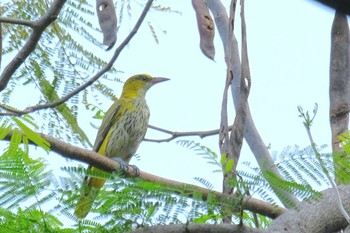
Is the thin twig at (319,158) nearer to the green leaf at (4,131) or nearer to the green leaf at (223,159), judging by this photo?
the green leaf at (223,159)

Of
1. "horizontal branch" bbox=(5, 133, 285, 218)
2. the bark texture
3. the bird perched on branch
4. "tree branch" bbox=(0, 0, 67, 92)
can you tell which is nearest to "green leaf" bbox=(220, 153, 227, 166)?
"horizontal branch" bbox=(5, 133, 285, 218)

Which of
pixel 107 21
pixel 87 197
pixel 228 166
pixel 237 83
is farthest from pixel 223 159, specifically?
pixel 237 83

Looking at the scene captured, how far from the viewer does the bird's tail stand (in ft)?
8.96

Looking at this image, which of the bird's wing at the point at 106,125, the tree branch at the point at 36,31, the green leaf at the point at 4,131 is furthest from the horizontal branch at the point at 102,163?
the bird's wing at the point at 106,125

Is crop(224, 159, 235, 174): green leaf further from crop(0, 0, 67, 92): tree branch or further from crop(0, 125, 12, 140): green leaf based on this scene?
crop(0, 0, 67, 92): tree branch

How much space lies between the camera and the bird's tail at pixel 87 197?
2730 mm

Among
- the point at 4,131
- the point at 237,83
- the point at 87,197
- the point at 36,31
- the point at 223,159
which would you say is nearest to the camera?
the point at 87,197

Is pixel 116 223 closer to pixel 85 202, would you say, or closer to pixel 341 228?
pixel 85 202

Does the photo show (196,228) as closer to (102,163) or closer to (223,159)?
(223,159)

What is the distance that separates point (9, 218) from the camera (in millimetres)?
2682

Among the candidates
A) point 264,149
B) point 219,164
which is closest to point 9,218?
point 219,164

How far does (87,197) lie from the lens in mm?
2762

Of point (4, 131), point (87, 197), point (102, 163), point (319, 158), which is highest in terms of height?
point (102, 163)

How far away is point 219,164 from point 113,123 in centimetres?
427
